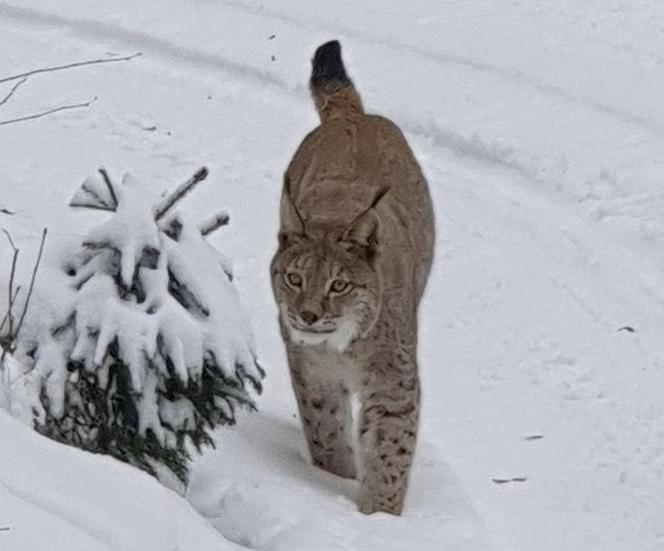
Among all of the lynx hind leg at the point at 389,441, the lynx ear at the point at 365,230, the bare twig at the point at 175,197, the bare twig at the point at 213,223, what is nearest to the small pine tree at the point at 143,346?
the bare twig at the point at 175,197

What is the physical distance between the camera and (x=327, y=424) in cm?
599

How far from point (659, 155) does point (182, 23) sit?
127 inches

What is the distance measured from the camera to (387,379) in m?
5.77

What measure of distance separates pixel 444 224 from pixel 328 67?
1.43m

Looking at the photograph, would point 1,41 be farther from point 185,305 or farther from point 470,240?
point 185,305

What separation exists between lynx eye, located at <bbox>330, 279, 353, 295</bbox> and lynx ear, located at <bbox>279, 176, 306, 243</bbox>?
19 cm

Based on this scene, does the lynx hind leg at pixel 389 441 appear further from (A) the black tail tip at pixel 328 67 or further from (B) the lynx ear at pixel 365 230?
(A) the black tail tip at pixel 328 67

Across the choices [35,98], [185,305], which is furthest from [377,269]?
[35,98]

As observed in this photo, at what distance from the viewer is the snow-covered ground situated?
17.3ft

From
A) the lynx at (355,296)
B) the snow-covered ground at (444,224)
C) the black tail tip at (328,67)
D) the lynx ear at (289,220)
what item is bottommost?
the snow-covered ground at (444,224)

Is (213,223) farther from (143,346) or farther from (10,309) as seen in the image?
(10,309)

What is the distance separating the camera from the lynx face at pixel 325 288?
215 inches

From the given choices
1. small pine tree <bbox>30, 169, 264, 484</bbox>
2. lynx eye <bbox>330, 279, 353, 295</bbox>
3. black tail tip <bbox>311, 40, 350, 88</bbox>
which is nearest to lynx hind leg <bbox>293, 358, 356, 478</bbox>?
lynx eye <bbox>330, 279, 353, 295</bbox>

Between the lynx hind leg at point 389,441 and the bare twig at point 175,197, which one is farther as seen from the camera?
the lynx hind leg at point 389,441
